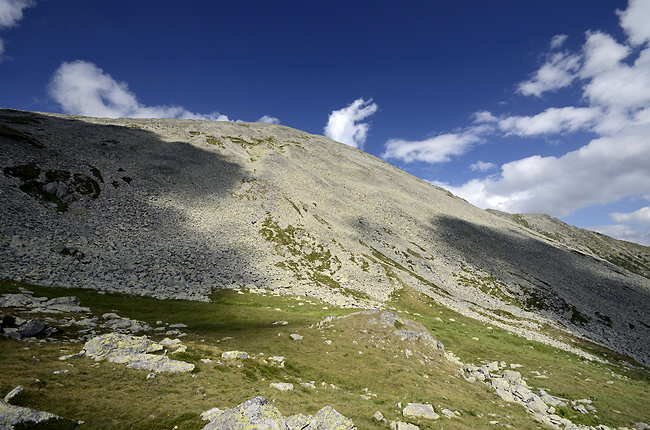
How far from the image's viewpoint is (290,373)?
2108 centimetres

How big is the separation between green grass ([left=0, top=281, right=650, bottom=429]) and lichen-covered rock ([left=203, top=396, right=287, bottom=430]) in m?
1.06

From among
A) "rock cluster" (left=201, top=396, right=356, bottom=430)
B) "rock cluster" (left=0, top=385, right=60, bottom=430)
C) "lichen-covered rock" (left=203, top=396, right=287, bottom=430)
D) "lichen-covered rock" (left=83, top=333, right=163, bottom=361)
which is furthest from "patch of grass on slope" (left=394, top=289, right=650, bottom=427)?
"rock cluster" (left=0, top=385, right=60, bottom=430)

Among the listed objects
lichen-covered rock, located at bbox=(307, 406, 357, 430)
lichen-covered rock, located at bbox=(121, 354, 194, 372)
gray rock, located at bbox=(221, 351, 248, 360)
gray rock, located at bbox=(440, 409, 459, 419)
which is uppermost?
lichen-covered rock, located at bbox=(307, 406, 357, 430)

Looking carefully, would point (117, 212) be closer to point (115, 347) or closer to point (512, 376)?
point (115, 347)

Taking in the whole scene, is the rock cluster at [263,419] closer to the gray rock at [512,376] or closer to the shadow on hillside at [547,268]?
the gray rock at [512,376]

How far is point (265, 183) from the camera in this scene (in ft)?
299

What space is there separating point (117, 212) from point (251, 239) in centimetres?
2800

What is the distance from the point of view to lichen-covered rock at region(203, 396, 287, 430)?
11.6 meters

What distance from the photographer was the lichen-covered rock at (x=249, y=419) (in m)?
11.6

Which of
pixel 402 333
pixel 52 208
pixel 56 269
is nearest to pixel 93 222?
pixel 52 208

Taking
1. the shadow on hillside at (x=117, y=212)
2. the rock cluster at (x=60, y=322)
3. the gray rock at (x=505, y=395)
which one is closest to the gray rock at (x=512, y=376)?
the gray rock at (x=505, y=395)

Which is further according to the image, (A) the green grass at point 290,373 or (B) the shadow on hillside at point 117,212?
(B) the shadow on hillside at point 117,212

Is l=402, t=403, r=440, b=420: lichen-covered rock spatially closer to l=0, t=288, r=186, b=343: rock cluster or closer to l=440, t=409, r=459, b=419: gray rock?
l=440, t=409, r=459, b=419: gray rock

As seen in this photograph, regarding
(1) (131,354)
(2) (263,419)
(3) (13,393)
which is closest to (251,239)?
(1) (131,354)
